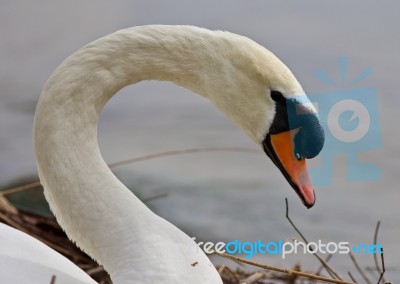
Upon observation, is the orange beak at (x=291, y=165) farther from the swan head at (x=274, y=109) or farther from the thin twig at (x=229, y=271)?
the thin twig at (x=229, y=271)

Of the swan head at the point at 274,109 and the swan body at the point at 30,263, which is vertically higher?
the swan head at the point at 274,109

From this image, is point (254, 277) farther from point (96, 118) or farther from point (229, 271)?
point (96, 118)

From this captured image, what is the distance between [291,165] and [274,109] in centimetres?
11

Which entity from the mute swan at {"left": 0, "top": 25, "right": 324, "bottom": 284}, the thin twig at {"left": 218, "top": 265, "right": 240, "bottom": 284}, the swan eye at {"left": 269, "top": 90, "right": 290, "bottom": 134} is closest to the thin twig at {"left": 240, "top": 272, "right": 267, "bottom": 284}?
the thin twig at {"left": 218, "top": 265, "right": 240, "bottom": 284}

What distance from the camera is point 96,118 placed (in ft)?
5.55

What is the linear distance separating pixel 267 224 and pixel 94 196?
78.0 inches

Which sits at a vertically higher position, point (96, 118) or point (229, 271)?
point (96, 118)

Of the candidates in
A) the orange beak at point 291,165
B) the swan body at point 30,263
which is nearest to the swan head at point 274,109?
the orange beak at point 291,165

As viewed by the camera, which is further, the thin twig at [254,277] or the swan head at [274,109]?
the thin twig at [254,277]

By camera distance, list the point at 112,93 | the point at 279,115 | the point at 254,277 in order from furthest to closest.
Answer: the point at 254,277, the point at 112,93, the point at 279,115

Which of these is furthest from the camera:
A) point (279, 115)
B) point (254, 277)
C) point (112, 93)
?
point (254, 277)

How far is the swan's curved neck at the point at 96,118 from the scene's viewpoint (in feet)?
5.37

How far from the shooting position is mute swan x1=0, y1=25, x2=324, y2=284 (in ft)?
5.24

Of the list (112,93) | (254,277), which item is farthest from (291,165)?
(254,277)
